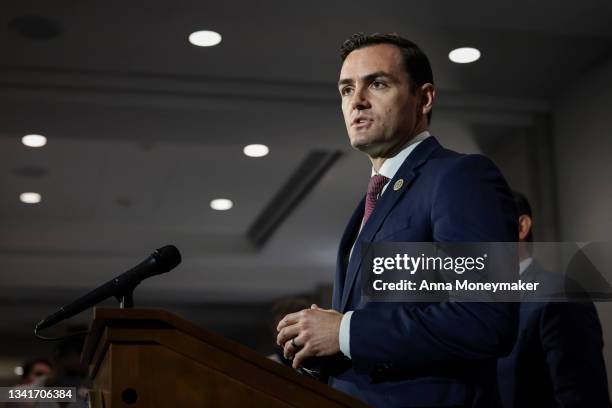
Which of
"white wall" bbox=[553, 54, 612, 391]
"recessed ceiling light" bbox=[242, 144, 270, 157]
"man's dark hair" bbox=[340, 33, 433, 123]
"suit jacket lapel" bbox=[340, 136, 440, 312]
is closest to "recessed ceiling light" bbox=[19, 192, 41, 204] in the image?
"recessed ceiling light" bbox=[242, 144, 270, 157]

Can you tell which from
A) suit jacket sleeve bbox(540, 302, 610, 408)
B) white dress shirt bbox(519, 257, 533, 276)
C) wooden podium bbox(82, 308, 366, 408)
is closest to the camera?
wooden podium bbox(82, 308, 366, 408)

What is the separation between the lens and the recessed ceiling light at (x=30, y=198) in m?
8.55

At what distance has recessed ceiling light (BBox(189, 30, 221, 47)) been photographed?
4.59 m

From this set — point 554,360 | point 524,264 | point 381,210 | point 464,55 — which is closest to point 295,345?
point 381,210

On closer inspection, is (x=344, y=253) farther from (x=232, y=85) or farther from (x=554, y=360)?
(x=232, y=85)

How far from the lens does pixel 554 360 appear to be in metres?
2.55

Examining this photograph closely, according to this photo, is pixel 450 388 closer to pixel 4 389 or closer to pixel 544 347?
pixel 4 389

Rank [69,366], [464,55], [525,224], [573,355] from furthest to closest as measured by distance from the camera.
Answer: [464,55] < [69,366] < [525,224] < [573,355]

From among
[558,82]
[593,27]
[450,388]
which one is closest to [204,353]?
[450,388]

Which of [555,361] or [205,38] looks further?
[205,38]

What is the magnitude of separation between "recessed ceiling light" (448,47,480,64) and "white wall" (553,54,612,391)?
28.6 inches

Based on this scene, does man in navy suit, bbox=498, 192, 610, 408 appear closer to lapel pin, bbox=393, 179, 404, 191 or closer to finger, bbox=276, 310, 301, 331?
lapel pin, bbox=393, 179, 404, 191

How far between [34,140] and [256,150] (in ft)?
5.23

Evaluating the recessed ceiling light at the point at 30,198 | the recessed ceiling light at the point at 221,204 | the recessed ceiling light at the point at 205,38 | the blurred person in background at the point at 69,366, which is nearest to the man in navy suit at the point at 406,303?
the blurred person in background at the point at 69,366
